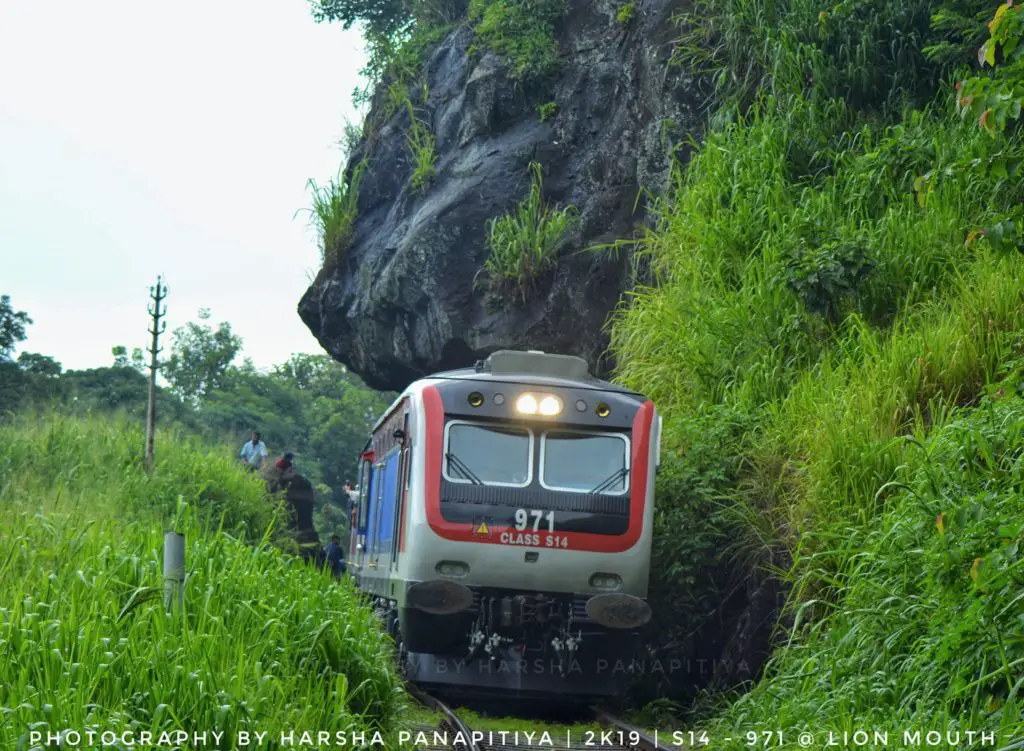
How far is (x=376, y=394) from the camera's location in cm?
5681

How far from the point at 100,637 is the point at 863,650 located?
4.30 meters

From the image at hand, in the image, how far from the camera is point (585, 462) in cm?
1098

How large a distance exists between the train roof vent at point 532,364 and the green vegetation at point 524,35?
390 inches

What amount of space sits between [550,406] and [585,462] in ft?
1.84

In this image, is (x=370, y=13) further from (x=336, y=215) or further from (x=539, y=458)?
(x=539, y=458)

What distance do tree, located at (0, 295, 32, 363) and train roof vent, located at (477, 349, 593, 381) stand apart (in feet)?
76.5

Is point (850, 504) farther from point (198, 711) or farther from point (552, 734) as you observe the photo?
point (198, 711)

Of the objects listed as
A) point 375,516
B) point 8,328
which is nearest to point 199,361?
point 8,328

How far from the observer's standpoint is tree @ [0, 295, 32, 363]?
31750 millimetres

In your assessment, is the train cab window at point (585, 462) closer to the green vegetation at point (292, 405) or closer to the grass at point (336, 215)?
the grass at point (336, 215)

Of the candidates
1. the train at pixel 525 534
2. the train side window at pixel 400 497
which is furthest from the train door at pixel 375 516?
the train at pixel 525 534

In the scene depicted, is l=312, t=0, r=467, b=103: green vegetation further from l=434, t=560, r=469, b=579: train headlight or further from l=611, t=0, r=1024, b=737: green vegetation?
l=434, t=560, r=469, b=579: train headlight

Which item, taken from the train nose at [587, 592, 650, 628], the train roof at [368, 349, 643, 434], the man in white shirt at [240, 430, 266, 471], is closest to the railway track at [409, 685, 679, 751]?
the train nose at [587, 592, 650, 628]

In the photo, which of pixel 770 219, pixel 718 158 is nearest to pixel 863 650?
pixel 770 219
